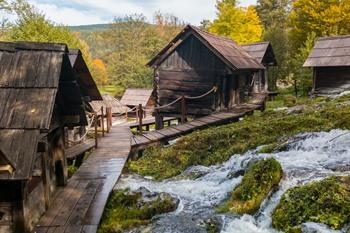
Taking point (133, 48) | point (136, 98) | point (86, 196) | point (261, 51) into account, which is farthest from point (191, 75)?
point (133, 48)

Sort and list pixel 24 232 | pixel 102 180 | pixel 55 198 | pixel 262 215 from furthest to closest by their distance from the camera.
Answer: pixel 102 180 → pixel 55 198 → pixel 262 215 → pixel 24 232

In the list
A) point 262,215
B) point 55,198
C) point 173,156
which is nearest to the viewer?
point 262,215

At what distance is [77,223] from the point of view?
6750 mm

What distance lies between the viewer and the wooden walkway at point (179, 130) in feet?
47.4

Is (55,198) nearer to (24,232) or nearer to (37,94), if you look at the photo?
(24,232)

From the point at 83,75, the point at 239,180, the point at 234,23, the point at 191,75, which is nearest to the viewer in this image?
the point at 239,180

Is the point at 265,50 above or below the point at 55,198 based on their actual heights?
above

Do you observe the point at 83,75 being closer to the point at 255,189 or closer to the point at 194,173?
the point at 194,173

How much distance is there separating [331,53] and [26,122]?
23.8 meters

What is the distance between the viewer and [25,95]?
6000mm

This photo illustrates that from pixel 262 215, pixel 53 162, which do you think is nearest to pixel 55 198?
pixel 53 162

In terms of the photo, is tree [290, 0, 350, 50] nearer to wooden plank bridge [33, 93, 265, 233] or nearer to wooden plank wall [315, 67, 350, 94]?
wooden plank wall [315, 67, 350, 94]

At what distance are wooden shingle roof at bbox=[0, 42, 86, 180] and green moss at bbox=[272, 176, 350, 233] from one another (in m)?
4.31

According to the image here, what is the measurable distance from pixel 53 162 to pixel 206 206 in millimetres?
3849
